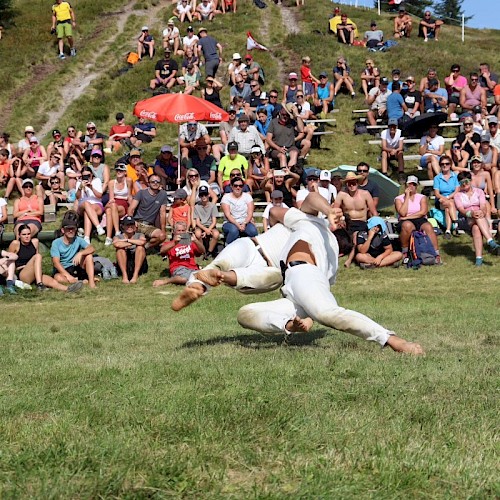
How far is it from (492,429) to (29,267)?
12.2m

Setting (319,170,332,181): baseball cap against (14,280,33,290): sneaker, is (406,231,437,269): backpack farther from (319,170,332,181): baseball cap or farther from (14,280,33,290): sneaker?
(14,280,33,290): sneaker

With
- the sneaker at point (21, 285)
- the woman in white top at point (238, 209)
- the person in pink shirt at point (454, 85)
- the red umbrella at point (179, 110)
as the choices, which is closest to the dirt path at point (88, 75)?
the red umbrella at point (179, 110)

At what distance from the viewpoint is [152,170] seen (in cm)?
1934

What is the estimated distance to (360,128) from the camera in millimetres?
23375

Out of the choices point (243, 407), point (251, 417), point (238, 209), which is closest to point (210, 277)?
point (243, 407)

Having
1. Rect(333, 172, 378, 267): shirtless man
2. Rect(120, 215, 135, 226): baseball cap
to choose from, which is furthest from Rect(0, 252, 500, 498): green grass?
Rect(333, 172, 378, 267): shirtless man

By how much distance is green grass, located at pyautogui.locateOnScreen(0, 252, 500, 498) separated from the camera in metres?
3.93

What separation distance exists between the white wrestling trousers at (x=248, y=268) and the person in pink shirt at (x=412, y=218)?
8.46 meters

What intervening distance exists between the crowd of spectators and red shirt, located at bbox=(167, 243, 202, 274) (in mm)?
21

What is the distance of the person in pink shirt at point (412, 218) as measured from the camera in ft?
53.0

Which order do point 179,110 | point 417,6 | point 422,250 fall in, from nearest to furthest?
1. point 422,250
2. point 179,110
3. point 417,6

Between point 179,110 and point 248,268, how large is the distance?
1104 centimetres

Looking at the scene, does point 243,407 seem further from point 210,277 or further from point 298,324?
point 210,277

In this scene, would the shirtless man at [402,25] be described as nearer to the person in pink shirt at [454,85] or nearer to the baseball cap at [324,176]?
the person in pink shirt at [454,85]
